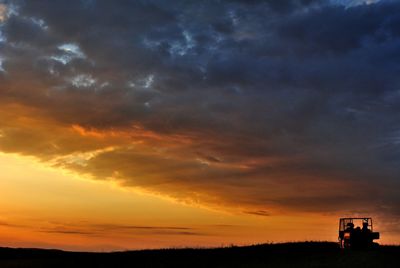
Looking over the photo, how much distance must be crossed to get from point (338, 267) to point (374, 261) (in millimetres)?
3925

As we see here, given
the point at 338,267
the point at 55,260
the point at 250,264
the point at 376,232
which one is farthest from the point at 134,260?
the point at 376,232

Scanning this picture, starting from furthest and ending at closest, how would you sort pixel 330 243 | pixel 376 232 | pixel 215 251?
1. pixel 330 243
2. pixel 376 232
3. pixel 215 251

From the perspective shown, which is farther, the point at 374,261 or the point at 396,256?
the point at 396,256

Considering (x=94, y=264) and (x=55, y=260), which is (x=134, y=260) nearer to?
(x=94, y=264)

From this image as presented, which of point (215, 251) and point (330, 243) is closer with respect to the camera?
point (215, 251)

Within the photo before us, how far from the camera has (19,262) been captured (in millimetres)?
44312

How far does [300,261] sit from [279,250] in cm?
897

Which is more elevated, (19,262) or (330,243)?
(330,243)

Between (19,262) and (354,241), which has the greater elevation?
(354,241)

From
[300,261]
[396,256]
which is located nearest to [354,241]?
[396,256]

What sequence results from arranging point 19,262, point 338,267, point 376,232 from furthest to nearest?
point 376,232
point 19,262
point 338,267

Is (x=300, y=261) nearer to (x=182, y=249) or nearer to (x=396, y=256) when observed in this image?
(x=396, y=256)

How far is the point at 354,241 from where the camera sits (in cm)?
5503

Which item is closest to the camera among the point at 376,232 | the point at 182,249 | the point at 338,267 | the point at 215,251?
the point at 338,267
